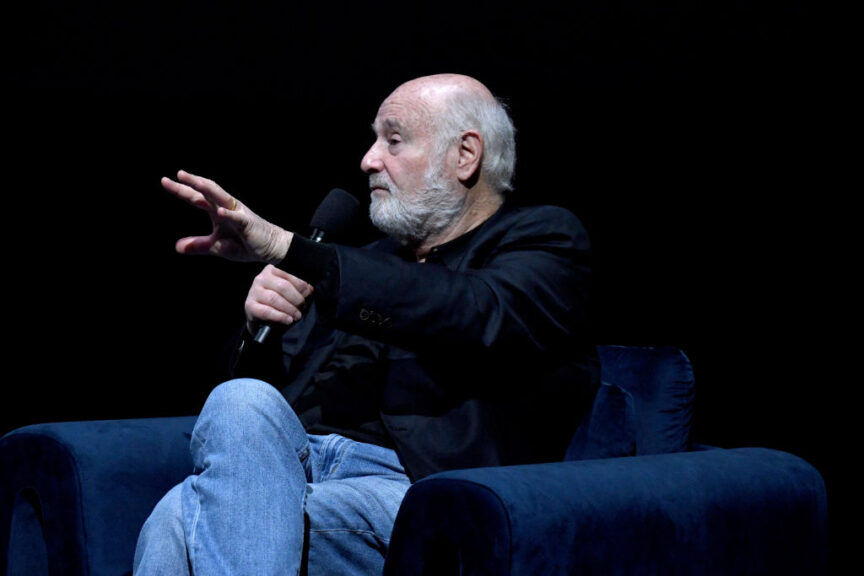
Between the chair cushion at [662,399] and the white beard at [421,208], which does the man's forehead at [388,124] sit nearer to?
the white beard at [421,208]

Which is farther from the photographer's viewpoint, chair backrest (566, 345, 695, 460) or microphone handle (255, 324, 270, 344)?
chair backrest (566, 345, 695, 460)

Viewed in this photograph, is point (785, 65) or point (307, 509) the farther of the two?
point (785, 65)

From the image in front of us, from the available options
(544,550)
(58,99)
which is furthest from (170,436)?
(58,99)

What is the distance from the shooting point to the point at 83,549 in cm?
173

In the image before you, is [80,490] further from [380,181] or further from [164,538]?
[380,181]

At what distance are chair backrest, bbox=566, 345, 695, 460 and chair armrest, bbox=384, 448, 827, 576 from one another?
0.95ft

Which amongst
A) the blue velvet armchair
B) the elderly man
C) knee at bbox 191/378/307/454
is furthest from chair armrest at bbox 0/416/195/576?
knee at bbox 191/378/307/454

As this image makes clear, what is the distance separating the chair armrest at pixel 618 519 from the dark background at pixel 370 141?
968mm

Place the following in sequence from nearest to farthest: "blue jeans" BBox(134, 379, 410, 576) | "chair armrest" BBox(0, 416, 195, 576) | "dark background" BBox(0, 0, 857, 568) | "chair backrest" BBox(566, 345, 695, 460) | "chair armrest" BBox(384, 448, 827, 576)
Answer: "chair armrest" BBox(384, 448, 827, 576)
"blue jeans" BBox(134, 379, 410, 576)
"chair armrest" BBox(0, 416, 195, 576)
"chair backrest" BBox(566, 345, 695, 460)
"dark background" BBox(0, 0, 857, 568)

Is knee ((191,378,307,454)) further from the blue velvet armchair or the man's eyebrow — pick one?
the man's eyebrow

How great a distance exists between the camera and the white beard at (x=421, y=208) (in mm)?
1958

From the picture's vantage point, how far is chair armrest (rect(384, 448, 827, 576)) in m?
1.22

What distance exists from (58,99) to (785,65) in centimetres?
182

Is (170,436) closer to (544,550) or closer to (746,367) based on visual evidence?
(544,550)
